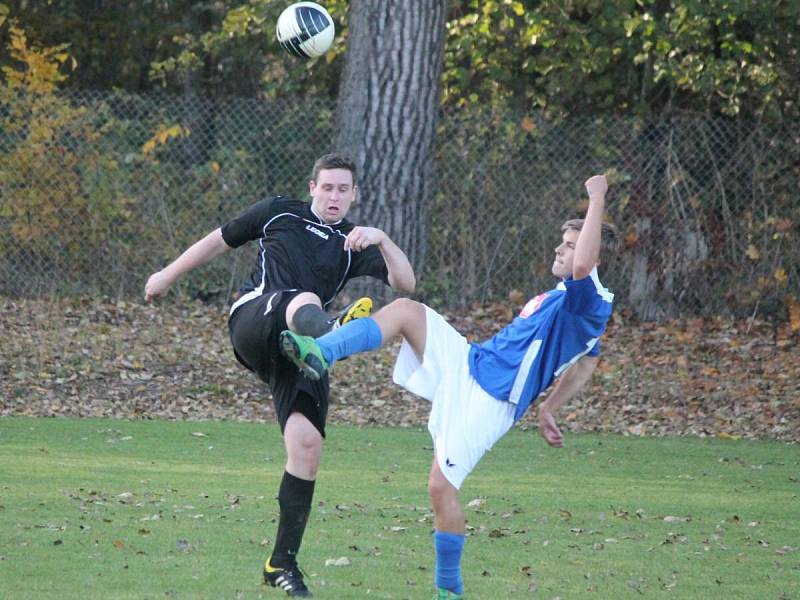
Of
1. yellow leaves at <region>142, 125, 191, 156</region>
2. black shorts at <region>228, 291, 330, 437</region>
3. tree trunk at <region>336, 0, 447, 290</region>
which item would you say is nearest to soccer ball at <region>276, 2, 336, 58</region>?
black shorts at <region>228, 291, 330, 437</region>

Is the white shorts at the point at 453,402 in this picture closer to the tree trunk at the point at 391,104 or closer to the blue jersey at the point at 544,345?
the blue jersey at the point at 544,345

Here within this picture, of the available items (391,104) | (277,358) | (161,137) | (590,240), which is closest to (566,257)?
(590,240)

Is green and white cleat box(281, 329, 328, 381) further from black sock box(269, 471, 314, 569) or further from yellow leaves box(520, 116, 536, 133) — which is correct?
yellow leaves box(520, 116, 536, 133)

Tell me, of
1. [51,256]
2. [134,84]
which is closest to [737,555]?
[51,256]

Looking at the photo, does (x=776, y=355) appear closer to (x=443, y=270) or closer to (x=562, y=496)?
(x=443, y=270)

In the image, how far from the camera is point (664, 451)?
11164mm

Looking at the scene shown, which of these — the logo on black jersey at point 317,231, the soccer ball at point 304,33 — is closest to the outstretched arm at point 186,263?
the logo on black jersey at point 317,231

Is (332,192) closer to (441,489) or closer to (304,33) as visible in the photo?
(441,489)

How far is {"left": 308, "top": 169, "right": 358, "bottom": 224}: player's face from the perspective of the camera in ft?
21.5

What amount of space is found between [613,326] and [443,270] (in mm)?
2076

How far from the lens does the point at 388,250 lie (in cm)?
646

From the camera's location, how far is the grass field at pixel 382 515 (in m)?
6.30

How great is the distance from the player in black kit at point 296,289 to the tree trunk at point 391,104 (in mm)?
7814

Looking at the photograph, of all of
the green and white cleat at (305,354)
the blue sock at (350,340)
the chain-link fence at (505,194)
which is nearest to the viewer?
the green and white cleat at (305,354)
